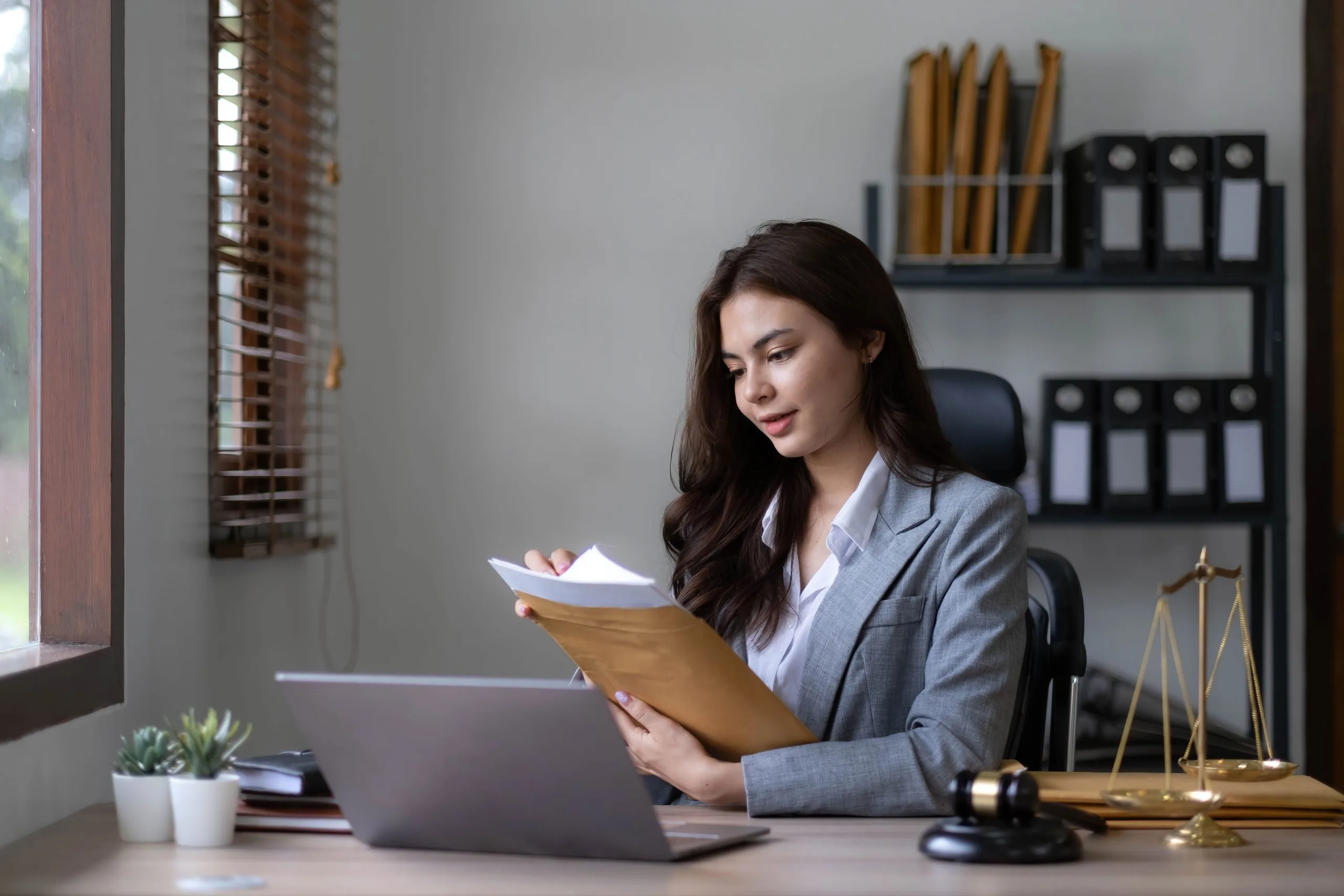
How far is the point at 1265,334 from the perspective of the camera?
2.81 metres

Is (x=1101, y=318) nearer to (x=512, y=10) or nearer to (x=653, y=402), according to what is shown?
(x=653, y=402)

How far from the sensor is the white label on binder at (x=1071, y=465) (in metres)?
2.73

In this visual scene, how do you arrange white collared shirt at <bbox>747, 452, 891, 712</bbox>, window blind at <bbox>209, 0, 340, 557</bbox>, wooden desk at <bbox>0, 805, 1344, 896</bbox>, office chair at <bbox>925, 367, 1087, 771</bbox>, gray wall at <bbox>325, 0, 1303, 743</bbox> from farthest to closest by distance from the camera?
1. gray wall at <bbox>325, 0, 1303, 743</bbox>
2. window blind at <bbox>209, 0, 340, 557</bbox>
3. office chair at <bbox>925, 367, 1087, 771</bbox>
4. white collared shirt at <bbox>747, 452, 891, 712</bbox>
5. wooden desk at <bbox>0, 805, 1344, 896</bbox>

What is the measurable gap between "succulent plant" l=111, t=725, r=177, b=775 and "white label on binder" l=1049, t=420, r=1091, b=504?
195 cm

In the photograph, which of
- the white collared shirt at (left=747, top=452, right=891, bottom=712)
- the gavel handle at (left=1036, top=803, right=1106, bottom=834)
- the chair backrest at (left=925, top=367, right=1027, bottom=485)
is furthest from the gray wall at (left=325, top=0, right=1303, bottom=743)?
the gavel handle at (left=1036, top=803, right=1106, bottom=834)

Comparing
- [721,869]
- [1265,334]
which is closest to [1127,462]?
[1265,334]

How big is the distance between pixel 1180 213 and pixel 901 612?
5.17 ft

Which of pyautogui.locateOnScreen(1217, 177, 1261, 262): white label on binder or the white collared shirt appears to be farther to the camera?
pyautogui.locateOnScreen(1217, 177, 1261, 262): white label on binder

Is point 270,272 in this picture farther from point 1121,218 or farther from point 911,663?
point 1121,218

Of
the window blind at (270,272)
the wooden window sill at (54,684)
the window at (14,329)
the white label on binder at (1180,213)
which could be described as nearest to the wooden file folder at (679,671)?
the wooden window sill at (54,684)

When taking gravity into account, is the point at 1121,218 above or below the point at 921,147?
below

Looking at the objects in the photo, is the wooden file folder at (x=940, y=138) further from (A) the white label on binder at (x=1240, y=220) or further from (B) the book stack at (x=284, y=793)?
(B) the book stack at (x=284, y=793)

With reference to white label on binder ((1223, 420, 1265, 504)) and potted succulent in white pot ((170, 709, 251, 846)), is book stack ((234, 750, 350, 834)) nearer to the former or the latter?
potted succulent in white pot ((170, 709, 251, 846))

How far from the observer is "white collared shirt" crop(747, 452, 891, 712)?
162cm
